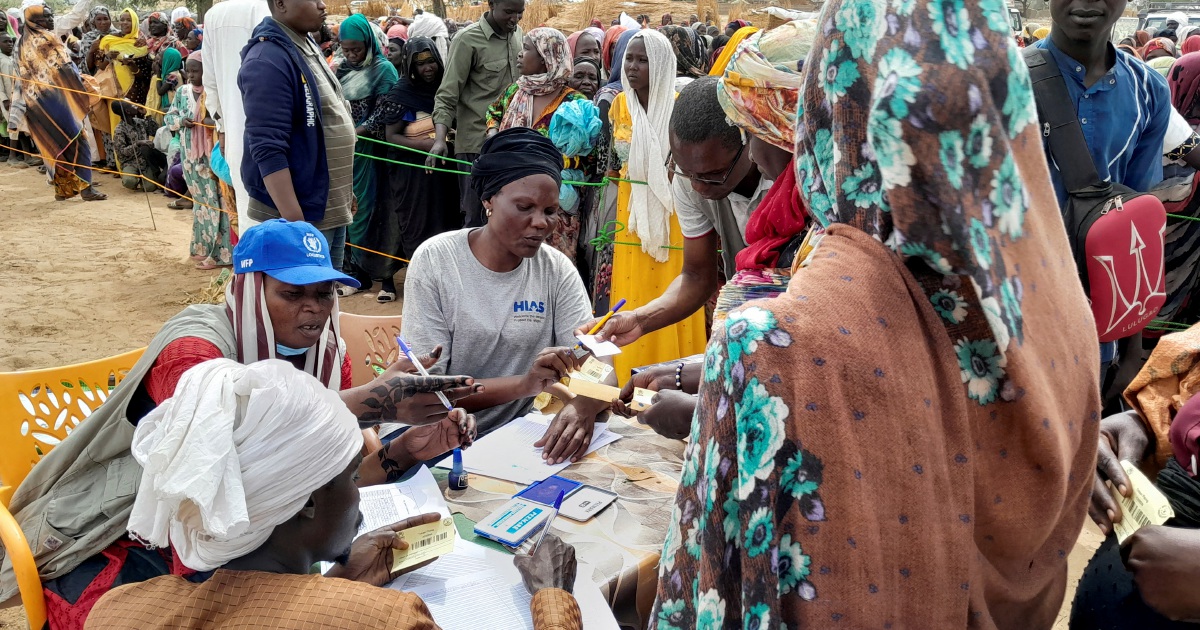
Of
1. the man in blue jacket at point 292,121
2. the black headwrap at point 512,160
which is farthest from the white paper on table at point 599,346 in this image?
the man in blue jacket at point 292,121

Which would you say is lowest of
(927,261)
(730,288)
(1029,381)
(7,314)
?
(7,314)

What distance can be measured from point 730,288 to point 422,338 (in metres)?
1.33

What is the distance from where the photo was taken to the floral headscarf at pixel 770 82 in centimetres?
180

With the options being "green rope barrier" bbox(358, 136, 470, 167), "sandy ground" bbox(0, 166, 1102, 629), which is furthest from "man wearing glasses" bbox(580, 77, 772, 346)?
"green rope barrier" bbox(358, 136, 470, 167)

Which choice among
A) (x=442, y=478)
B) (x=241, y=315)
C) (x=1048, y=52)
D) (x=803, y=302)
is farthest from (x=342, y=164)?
(x=803, y=302)

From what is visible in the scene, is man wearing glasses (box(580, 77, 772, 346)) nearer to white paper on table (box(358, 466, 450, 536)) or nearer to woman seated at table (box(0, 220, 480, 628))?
woman seated at table (box(0, 220, 480, 628))

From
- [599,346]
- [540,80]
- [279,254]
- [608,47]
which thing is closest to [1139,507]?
[599,346]

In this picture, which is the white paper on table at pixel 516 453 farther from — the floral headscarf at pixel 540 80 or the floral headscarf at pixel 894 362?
the floral headscarf at pixel 540 80

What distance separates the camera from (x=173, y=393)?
1907mm

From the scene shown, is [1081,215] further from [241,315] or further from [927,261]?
[241,315]

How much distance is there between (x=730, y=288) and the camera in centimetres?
204

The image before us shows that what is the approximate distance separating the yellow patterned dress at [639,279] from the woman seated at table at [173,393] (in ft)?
5.94

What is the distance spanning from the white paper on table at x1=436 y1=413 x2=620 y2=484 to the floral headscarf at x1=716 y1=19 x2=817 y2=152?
1.08 meters

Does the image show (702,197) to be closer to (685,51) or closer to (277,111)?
(277,111)
